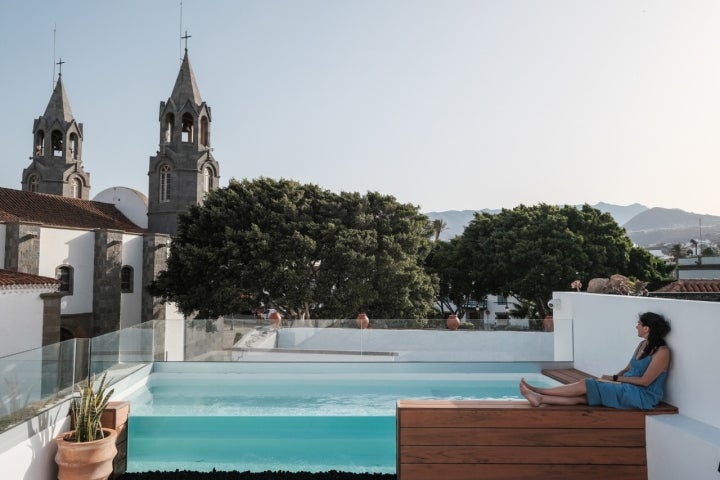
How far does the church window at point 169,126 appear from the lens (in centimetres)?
3300

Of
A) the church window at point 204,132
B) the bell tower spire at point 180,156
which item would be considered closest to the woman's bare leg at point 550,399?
the bell tower spire at point 180,156

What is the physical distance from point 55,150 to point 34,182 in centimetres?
257

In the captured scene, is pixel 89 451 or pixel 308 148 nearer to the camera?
pixel 89 451

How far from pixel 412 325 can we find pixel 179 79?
2591cm

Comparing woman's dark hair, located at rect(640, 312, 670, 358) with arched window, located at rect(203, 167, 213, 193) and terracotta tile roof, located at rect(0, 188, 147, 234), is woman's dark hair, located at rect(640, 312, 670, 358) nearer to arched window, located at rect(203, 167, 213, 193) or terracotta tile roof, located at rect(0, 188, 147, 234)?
terracotta tile roof, located at rect(0, 188, 147, 234)

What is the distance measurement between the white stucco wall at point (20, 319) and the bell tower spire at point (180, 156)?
44.9 ft

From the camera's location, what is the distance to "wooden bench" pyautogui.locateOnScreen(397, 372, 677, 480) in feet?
14.4

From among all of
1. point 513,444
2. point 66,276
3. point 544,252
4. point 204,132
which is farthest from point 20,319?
point 544,252

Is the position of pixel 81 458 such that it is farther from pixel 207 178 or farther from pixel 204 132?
pixel 204 132

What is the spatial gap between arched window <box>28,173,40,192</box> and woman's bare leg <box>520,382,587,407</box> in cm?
3896

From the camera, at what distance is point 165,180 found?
3350 centimetres

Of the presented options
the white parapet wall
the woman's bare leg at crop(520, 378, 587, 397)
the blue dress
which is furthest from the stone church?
the white parapet wall

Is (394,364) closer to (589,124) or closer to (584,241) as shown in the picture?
(589,124)

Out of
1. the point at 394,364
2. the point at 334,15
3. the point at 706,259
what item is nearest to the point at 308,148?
the point at 334,15
